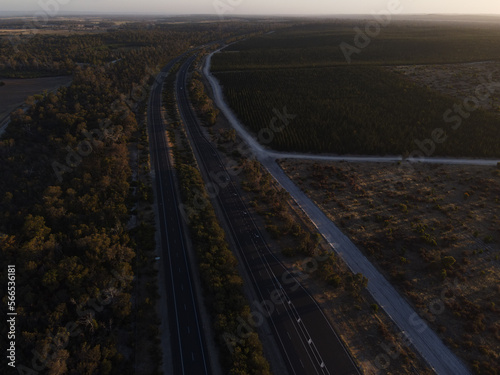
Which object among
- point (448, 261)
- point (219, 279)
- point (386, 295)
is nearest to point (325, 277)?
point (386, 295)

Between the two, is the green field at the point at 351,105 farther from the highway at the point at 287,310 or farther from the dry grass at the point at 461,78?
the highway at the point at 287,310

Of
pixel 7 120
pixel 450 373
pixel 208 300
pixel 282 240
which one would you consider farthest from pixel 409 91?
pixel 7 120

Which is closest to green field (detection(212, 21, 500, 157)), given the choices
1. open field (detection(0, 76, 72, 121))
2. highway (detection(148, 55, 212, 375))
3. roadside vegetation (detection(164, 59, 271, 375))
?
roadside vegetation (detection(164, 59, 271, 375))

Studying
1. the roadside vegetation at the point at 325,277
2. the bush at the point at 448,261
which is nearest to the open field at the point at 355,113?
the roadside vegetation at the point at 325,277

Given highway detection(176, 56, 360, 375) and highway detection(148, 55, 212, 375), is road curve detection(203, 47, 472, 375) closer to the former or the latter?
highway detection(176, 56, 360, 375)

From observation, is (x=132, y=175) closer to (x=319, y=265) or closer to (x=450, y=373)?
(x=319, y=265)

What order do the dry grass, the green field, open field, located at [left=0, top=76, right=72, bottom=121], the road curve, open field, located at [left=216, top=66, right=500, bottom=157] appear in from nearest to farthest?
the road curve < open field, located at [left=216, top=66, right=500, bottom=157] < the green field < open field, located at [left=0, top=76, right=72, bottom=121] < the dry grass
